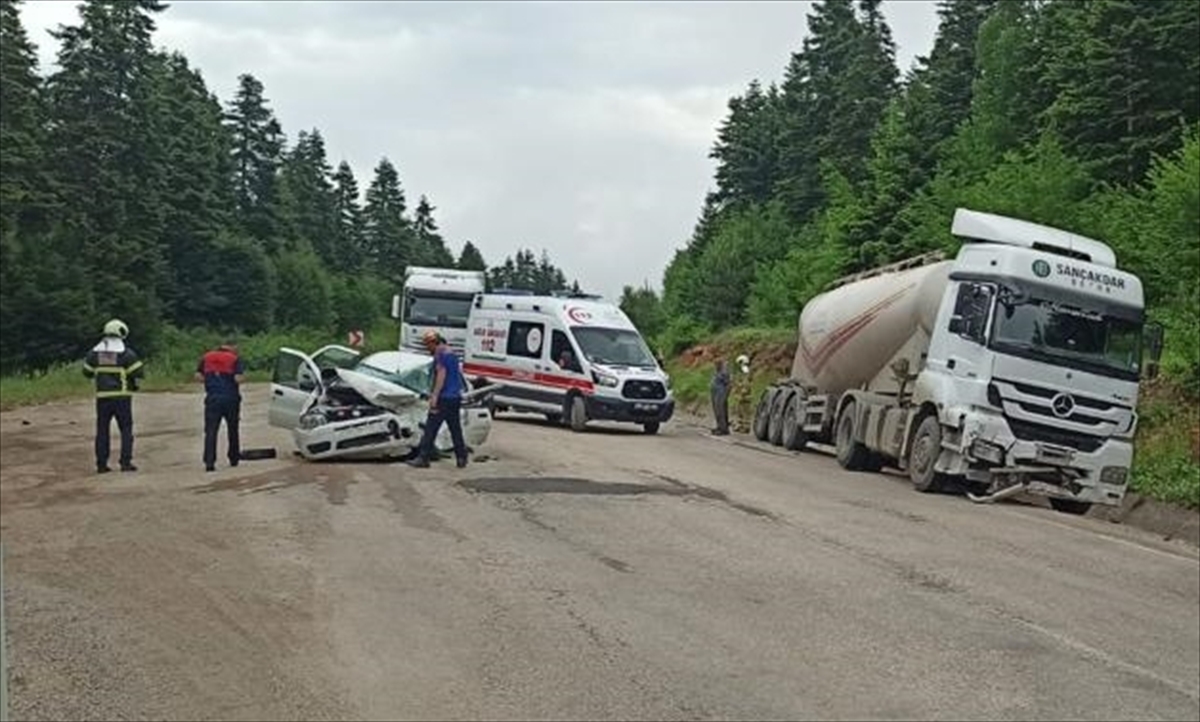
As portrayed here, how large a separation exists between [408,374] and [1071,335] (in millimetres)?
8769

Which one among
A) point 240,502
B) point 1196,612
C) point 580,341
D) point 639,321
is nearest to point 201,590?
point 240,502

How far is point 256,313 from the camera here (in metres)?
93.0

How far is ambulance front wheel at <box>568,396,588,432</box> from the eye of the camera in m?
28.3

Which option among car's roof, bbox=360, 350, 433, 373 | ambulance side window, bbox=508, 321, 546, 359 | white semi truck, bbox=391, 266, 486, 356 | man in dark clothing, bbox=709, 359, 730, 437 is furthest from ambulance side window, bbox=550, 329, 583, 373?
white semi truck, bbox=391, 266, 486, 356

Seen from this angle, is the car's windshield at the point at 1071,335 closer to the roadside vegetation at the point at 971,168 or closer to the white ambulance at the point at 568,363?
the roadside vegetation at the point at 971,168

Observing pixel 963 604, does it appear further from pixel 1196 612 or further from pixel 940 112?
pixel 940 112

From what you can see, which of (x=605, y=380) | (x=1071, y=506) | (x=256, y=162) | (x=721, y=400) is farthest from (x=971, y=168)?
(x=256, y=162)

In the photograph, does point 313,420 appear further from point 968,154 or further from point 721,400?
point 968,154

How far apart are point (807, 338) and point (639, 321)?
63.1 meters

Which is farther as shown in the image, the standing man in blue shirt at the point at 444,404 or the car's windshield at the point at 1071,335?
the car's windshield at the point at 1071,335

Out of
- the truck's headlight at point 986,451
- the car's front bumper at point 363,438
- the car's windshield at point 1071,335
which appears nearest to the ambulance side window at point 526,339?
the car's front bumper at point 363,438

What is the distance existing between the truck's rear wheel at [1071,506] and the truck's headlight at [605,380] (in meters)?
10.2

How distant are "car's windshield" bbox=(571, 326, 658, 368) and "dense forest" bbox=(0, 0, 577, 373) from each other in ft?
60.3

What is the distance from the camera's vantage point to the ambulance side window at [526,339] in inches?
1158
